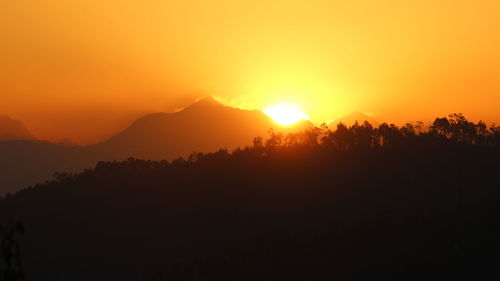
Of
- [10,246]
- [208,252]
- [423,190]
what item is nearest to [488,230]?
[423,190]

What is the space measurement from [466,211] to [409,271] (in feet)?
86.8

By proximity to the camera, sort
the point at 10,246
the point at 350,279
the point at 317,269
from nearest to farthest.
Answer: the point at 10,246 → the point at 350,279 → the point at 317,269

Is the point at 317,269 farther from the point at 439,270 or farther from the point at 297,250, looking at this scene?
the point at 439,270

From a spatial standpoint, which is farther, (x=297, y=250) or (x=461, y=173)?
(x=461, y=173)

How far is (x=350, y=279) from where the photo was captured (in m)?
139

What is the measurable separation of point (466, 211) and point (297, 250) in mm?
40917

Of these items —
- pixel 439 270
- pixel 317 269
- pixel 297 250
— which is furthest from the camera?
pixel 297 250

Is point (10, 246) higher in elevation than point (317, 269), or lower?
higher

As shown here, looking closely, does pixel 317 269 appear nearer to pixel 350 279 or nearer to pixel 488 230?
pixel 350 279

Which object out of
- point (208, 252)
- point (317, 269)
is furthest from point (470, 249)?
point (208, 252)

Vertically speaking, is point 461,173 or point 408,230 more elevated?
point 461,173

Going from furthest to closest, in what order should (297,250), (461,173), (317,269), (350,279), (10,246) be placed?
(461,173)
(297,250)
(317,269)
(350,279)
(10,246)

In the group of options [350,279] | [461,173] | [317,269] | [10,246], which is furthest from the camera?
[461,173]

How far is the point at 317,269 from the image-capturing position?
149 metres
